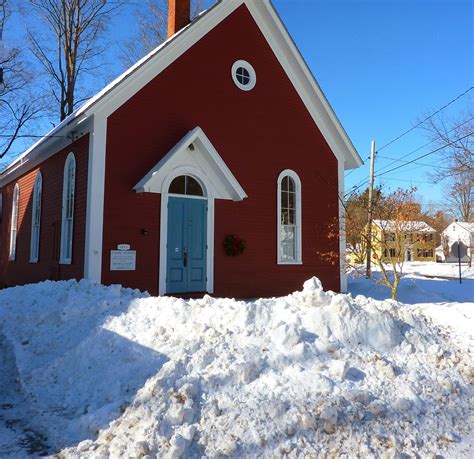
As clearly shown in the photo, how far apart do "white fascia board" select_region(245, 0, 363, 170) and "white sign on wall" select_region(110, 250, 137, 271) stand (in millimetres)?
7228

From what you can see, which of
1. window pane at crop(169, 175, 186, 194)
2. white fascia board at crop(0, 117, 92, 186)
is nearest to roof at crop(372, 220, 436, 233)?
window pane at crop(169, 175, 186, 194)

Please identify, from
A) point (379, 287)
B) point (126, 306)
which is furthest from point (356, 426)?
point (379, 287)

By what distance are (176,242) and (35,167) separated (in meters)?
6.33

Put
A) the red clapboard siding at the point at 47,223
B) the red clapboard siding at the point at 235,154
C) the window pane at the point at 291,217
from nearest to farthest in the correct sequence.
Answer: the red clapboard siding at the point at 235,154
the red clapboard siding at the point at 47,223
the window pane at the point at 291,217

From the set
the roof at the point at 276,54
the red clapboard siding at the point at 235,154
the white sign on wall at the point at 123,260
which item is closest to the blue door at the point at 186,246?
the red clapboard siding at the point at 235,154

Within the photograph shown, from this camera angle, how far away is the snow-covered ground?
14.2 feet

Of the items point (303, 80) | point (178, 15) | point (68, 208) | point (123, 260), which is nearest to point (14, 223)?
point (68, 208)

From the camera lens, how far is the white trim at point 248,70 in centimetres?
1234

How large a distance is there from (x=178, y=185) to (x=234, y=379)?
6.72 meters

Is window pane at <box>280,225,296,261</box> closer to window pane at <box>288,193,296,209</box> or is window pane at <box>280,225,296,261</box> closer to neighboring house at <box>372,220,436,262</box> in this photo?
window pane at <box>288,193,296,209</box>

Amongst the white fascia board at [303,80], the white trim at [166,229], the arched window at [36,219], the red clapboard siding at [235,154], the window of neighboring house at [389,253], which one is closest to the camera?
the red clapboard siding at [235,154]

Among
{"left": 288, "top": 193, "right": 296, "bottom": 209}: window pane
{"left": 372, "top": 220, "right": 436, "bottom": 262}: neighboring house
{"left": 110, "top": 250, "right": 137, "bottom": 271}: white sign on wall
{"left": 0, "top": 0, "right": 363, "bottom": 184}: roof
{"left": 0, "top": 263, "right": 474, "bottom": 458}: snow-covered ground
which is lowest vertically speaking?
{"left": 0, "top": 263, "right": 474, "bottom": 458}: snow-covered ground

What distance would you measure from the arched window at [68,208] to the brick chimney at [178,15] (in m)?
5.17

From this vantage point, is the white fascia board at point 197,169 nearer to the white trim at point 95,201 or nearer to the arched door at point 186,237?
the arched door at point 186,237
